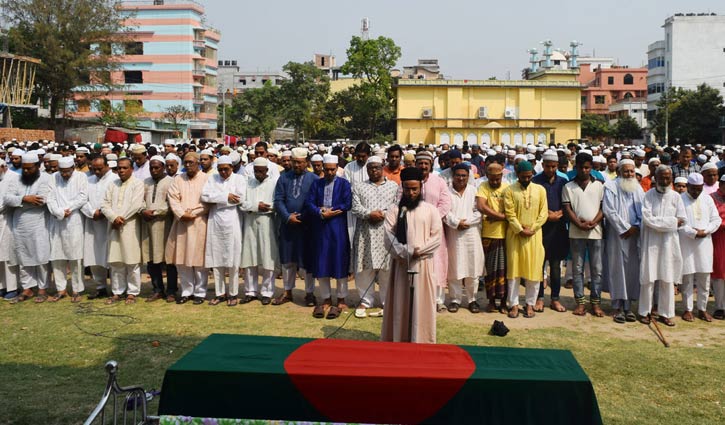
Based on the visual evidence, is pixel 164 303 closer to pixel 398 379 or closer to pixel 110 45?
pixel 398 379

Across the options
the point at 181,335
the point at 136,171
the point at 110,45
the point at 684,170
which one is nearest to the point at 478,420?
the point at 181,335

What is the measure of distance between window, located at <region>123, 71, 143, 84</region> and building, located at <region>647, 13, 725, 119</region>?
48.4m

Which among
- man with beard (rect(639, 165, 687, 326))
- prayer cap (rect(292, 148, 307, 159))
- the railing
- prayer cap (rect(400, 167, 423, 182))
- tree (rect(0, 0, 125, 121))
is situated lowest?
the railing

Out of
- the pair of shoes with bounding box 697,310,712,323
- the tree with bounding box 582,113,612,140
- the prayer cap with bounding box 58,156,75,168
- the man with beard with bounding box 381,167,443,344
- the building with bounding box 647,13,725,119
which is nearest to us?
the man with beard with bounding box 381,167,443,344

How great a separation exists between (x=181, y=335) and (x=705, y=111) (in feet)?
152

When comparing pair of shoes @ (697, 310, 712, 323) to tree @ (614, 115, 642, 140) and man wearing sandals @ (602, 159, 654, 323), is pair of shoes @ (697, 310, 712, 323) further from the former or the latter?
tree @ (614, 115, 642, 140)

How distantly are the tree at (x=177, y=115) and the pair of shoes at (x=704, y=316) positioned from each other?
49.0 metres

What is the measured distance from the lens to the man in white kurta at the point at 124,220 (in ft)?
26.3

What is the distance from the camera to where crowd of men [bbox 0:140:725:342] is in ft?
Result: 24.1

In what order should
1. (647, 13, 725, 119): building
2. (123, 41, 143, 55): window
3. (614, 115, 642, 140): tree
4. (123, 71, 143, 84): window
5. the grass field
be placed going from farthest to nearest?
(123, 71, 143, 84): window → (123, 41, 143, 55): window → (647, 13, 725, 119): building → (614, 115, 642, 140): tree → the grass field

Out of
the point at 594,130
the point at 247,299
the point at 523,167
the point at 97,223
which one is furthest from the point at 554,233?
the point at 594,130

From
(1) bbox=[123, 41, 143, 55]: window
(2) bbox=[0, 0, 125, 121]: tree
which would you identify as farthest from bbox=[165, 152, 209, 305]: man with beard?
(1) bbox=[123, 41, 143, 55]: window

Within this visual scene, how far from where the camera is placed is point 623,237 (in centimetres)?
744

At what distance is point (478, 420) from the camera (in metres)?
3.30
